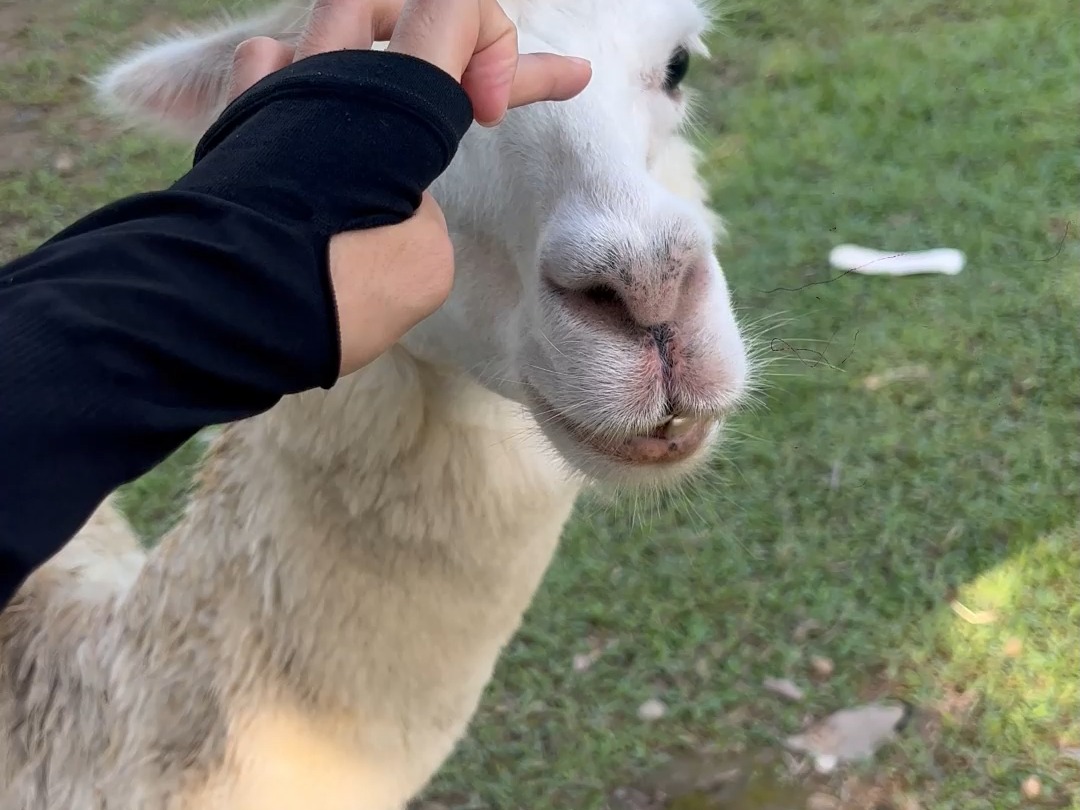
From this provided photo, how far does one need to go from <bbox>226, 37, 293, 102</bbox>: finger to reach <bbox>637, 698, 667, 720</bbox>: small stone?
1.93 metres

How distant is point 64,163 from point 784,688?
12.7 ft

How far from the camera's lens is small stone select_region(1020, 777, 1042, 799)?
2.22m

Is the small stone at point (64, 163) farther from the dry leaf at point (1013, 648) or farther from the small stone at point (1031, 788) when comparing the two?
the small stone at point (1031, 788)

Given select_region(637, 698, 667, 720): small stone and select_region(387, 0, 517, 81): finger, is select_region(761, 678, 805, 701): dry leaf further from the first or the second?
select_region(387, 0, 517, 81): finger

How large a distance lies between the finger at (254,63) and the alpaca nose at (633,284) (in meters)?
0.34

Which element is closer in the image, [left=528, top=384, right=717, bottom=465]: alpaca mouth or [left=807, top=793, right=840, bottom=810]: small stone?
[left=528, top=384, right=717, bottom=465]: alpaca mouth

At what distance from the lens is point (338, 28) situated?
36.4 inches

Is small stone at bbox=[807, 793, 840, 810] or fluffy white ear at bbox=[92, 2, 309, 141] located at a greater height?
fluffy white ear at bbox=[92, 2, 309, 141]

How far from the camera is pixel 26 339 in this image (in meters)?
0.65

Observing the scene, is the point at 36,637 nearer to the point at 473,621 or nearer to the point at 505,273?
the point at 473,621

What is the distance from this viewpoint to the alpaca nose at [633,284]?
1.03 metres

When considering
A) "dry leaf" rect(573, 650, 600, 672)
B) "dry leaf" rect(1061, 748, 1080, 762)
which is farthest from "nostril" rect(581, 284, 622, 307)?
"dry leaf" rect(1061, 748, 1080, 762)

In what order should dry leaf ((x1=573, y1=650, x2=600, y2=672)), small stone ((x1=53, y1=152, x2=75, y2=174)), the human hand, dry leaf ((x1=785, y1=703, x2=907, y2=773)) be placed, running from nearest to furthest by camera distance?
the human hand, dry leaf ((x1=785, y1=703, x2=907, y2=773)), dry leaf ((x1=573, y1=650, x2=600, y2=672)), small stone ((x1=53, y1=152, x2=75, y2=174))

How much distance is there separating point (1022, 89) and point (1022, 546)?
2.51 meters
